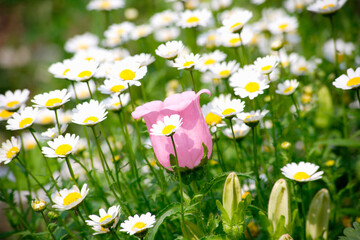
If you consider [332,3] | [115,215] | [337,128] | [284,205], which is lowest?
[337,128]

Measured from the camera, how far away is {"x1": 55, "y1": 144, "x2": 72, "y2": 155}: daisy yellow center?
1113 millimetres

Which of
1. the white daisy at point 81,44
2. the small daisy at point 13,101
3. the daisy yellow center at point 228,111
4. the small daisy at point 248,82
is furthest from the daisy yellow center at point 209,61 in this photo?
the white daisy at point 81,44

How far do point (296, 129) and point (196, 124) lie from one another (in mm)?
776

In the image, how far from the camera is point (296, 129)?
1.69 meters

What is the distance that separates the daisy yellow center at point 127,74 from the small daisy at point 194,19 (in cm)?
58

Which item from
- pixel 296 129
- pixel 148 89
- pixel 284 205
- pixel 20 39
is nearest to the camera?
pixel 284 205

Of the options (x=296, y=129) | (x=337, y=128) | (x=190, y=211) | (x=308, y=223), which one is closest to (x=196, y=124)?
(x=190, y=211)

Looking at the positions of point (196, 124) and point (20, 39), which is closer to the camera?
point (196, 124)

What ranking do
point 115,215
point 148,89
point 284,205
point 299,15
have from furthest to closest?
1. point 299,15
2. point 148,89
3. point 284,205
4. point 115,215

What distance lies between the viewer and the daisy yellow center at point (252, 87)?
1290mm

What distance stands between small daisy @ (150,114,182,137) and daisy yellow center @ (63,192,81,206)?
31cm

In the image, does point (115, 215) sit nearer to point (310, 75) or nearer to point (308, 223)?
point (308, 223)

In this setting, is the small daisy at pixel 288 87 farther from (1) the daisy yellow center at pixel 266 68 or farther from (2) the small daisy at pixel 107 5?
(2) the small daisy at pixel 107 5

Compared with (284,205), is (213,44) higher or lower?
higher
